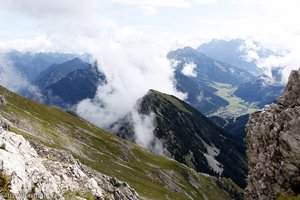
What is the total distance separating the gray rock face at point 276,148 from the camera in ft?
195

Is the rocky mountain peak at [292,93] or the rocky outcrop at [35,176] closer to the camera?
the rocky outcrop at [35,176]

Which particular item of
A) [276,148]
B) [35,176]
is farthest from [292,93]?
[35,176]

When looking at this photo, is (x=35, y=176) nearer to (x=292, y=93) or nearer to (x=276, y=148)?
(x=276, y=148)

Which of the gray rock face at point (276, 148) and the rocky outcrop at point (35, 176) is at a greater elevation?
the gray rock face at point (276, 148)

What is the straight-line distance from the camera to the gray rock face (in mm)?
59469

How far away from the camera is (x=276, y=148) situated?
63281mm

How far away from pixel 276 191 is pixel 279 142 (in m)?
7.68

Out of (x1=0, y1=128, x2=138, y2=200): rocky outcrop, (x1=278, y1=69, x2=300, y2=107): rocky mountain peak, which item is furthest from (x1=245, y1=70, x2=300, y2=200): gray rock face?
(x1=0, y1=128, x2=138, y2=200): rocky outcrop

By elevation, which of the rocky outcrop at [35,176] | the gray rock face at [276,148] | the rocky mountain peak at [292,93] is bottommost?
the rocky outcrop at [35,176]

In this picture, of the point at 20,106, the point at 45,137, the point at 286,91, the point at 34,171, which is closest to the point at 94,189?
the point at 34,171

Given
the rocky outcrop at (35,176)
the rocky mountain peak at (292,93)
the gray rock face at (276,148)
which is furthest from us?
the rocky mountain peak at (292,93)

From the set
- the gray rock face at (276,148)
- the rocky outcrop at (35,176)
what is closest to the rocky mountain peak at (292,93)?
the gray rock face at (276,148)

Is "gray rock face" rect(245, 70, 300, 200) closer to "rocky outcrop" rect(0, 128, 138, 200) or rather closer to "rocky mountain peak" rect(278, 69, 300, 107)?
"rocky mountain peak" rect(278, 69, 300, 107)

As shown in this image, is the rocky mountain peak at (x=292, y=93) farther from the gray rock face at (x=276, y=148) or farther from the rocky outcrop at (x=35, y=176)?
the rocky outcrop at (x=35, y=176)
